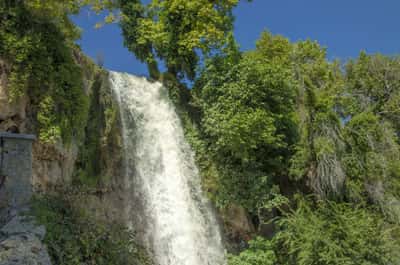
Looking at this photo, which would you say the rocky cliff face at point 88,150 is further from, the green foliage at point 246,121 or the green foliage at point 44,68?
the green foliage at point 246,121

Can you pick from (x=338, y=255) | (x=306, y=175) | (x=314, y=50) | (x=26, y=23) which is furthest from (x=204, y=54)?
(x=314, y=50)

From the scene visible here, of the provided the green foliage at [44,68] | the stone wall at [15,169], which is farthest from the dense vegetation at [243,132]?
the stone wall at [15,169]

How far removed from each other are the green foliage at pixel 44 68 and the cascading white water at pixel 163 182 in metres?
2.94

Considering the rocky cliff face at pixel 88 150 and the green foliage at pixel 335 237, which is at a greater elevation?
the rocky cliff face at pixel 88 150

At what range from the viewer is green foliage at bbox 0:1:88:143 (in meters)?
9.93

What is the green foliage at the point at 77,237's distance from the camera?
8.46 m

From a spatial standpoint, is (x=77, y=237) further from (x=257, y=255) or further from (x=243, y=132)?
(x=243, y=132)

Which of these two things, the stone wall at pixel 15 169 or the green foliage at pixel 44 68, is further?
the green foliage at pixel 44 68

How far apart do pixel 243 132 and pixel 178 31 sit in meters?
5.34

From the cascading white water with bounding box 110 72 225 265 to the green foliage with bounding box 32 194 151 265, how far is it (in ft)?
5.31

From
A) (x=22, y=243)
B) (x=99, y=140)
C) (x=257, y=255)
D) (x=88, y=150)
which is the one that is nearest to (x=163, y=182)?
(x=99, y=140)

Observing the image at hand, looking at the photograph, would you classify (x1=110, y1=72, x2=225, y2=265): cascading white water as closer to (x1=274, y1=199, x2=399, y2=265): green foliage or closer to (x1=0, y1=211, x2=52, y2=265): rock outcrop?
(x1=274, y1=199, x2=399, y2=265): green foliage

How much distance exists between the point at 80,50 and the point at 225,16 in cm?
660

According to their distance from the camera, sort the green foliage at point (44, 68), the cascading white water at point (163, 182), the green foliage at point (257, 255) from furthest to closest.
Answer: the green foliage at point (257, 255) < the cascading white water at point (163, 182) < the green foliage at point (44, 68)
